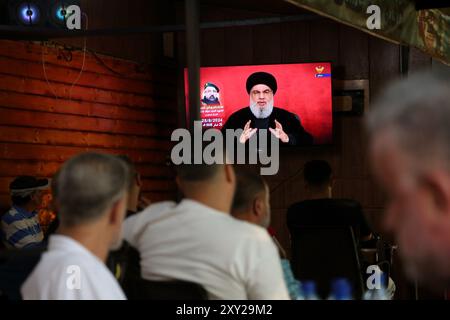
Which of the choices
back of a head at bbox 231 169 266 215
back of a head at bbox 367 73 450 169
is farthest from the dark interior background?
back of a head at bbox 367 73 450 169

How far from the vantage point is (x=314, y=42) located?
28.6ft

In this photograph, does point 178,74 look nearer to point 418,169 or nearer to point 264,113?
point 264,113

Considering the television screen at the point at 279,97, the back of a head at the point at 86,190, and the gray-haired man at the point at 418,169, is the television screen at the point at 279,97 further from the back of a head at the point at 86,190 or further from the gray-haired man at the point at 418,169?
the gray-haired man at the point at 418,169

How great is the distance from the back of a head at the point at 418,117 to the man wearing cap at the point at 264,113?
7209 mm

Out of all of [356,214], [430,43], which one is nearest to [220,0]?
[430,43]

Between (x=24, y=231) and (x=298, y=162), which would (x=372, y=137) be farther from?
(x=298, y=162)

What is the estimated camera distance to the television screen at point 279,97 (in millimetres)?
8297

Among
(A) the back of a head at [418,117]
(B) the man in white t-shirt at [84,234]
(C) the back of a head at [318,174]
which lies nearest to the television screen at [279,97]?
(C) the back of a head at [318,174]

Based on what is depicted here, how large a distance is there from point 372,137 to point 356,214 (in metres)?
3.40

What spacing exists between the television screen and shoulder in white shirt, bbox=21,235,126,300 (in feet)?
20.8

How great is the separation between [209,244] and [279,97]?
6.01 metres

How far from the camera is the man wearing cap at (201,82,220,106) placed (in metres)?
8.43

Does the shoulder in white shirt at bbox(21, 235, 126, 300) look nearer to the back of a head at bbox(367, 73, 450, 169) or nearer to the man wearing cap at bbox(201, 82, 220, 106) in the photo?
the back of a head at bbox(367, 73, 450, 169)

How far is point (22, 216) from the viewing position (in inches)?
236
